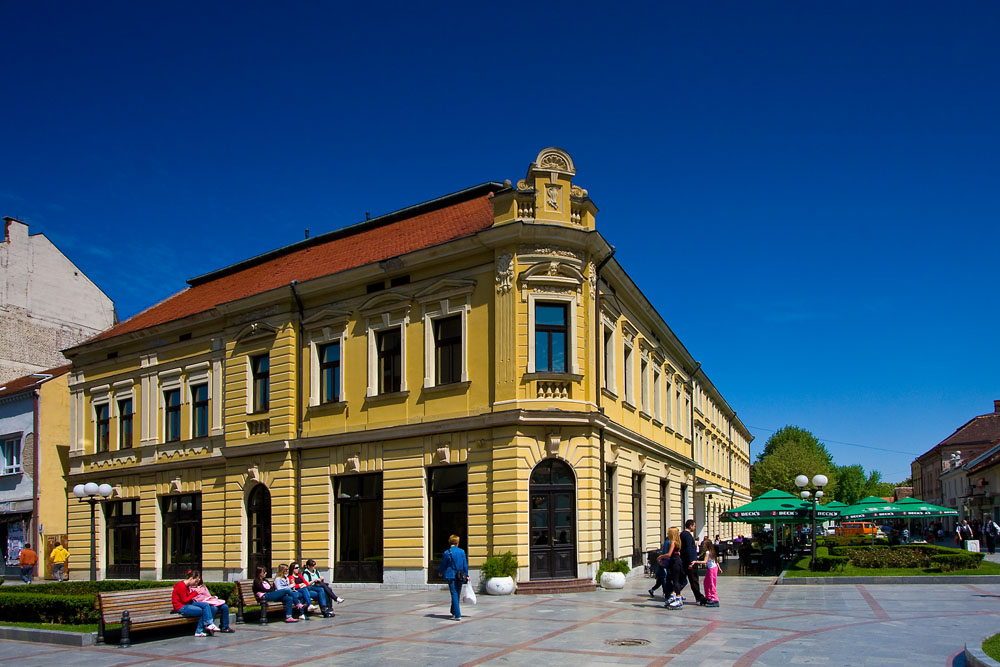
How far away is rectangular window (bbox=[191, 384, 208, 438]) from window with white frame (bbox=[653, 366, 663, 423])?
16993 mm

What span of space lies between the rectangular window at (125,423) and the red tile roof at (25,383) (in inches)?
218

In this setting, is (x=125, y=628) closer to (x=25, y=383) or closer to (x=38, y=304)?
(x=25, y=383)

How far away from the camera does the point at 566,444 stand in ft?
78.2

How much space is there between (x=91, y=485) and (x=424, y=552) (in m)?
12.3

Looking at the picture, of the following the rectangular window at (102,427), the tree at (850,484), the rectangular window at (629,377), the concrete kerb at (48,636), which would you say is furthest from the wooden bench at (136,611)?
the tree at (850,484)

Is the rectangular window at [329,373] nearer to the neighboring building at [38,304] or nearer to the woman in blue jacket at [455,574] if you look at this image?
the woman in blue jacket at [455,574]

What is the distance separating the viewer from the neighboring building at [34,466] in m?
37.7

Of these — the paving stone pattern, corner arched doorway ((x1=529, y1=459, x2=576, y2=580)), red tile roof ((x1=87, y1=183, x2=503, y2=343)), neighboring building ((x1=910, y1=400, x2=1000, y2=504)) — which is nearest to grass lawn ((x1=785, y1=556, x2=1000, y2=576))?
the paving stone pattern

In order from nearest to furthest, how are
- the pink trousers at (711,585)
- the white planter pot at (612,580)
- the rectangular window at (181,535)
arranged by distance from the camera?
the pink trousers at (711,585) < the white planter pot at (612,580) < the rectangular window at (181,535)

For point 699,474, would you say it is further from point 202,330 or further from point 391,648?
point 391,648

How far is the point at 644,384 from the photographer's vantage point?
33.6 m

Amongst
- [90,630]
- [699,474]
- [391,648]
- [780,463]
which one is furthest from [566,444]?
[780,463]

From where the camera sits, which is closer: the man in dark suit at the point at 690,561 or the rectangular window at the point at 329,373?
the man in dark suit at the point at 690,561

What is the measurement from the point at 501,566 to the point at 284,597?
6.02 m
